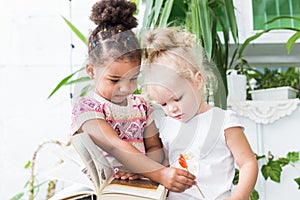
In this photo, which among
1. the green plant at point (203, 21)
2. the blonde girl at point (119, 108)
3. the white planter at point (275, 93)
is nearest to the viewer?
the blonde girl at point (119, 108)

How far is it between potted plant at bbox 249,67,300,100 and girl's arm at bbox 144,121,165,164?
870mm

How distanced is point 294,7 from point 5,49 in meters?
1.47

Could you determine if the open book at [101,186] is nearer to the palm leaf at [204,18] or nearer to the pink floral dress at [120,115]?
the pink floral dress at [120,115]

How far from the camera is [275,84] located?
2.13 m

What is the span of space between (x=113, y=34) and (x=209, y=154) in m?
0.42

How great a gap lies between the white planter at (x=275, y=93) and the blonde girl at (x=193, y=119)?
0.82 meters

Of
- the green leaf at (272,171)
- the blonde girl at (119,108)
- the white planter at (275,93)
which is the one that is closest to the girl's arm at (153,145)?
the blonde girl at (119,108)

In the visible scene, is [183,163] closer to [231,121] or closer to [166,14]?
[231,121]

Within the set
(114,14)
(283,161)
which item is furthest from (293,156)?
(114,14)

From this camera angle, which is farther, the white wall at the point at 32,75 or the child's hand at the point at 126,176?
the white wall at the point at 32,75

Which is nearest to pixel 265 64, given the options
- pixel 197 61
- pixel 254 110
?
pixel 254 110

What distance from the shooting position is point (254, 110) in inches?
77.7

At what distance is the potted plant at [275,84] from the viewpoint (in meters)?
1.99

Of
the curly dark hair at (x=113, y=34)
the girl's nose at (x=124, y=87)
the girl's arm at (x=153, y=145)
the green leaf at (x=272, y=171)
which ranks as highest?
the curly dark hair at (x=113, y=34)
